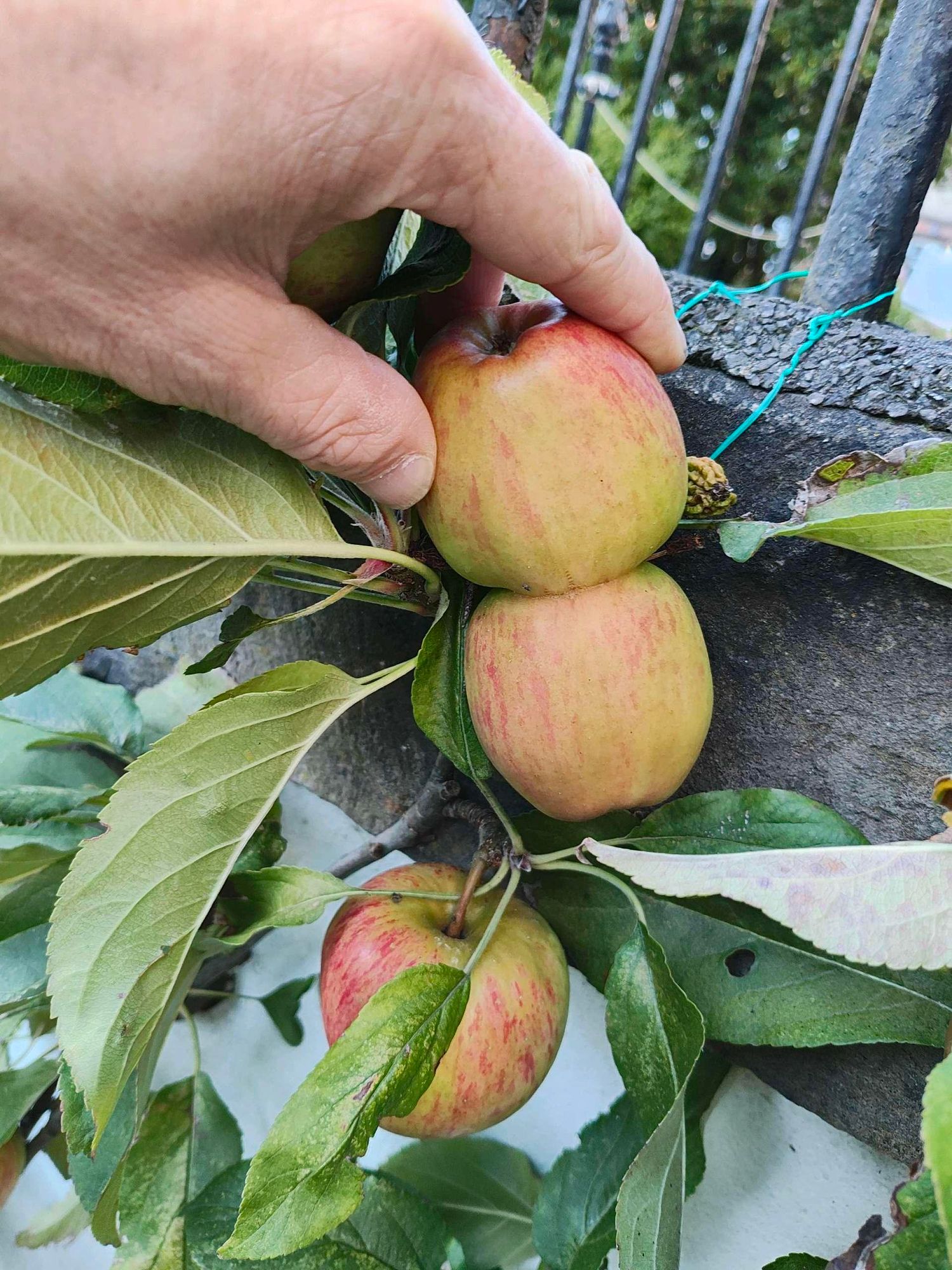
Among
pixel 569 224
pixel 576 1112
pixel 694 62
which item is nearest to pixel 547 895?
pixel 576 1112

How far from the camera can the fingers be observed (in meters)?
0.39

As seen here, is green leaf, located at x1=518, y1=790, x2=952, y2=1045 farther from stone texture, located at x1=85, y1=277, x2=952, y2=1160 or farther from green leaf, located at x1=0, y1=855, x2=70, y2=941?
green leaf, located at x1=0, y1=855, x2=70, y2=941

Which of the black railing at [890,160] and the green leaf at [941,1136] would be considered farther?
the black railing at [890,160]

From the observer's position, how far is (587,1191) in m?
0.65

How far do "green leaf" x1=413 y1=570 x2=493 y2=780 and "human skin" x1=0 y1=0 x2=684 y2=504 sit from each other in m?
0.13

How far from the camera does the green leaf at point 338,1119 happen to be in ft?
1.58

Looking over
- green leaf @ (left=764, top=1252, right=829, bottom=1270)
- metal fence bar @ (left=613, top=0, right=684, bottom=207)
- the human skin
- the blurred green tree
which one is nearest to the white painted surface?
green leaf @ (left=764, top=1252, right=829, bottom=1270)

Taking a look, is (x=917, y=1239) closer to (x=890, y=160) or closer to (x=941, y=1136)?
(x=941, y=1136)

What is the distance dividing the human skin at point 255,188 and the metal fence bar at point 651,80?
2.93ft

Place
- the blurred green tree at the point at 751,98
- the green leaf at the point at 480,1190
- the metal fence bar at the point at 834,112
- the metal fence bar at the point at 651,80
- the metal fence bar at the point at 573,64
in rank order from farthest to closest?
the blurred green tree at the point at 751,98, the metal fence bar at the point at 573,64, the metal fence bar at the point at 651,80, the metal fence bar at the point at 834,112, the green leaf at the point at 480,1190

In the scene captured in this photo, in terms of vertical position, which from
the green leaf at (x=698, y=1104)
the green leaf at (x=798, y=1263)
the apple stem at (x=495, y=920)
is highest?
the apple stem at (x=495, y=920)

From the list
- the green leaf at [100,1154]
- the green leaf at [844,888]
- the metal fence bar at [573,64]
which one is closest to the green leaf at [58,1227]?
the green leaf at [100,1154]

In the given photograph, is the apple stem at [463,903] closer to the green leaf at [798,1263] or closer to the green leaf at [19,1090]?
the green leaf at [798,1263]

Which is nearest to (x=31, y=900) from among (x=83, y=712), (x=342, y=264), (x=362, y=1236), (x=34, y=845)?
(x=34, y=845)
